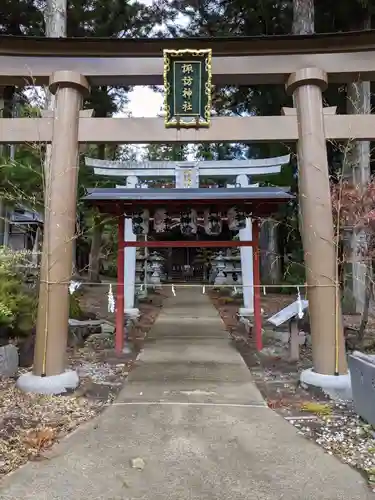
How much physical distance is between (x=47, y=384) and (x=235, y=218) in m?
4.76

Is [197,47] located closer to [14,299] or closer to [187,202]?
[187,202]

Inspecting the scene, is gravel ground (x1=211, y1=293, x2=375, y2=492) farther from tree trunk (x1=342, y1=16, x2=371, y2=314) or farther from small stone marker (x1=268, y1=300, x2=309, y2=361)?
tree trunk (x1=342, y1=16, x2=371, y2=314)

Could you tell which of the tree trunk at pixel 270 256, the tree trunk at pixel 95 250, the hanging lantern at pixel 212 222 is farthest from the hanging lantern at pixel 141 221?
the tree trunk at pixel 270 256

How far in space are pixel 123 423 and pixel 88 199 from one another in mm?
4036

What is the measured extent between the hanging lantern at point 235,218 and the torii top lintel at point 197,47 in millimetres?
2766

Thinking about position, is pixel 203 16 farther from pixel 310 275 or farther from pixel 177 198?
pixel 310 275

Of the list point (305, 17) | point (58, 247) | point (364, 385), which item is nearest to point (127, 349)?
point (58, 247)

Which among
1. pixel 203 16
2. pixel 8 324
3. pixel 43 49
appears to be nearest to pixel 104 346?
pixel 8 324

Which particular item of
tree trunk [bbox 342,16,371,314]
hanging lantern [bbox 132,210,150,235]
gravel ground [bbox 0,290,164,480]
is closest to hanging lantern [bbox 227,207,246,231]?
hanging lantern [bbox 132,210,150,235]

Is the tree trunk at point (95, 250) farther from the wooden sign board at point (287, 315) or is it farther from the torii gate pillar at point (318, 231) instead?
the torii gate pillar at point (318, 231)

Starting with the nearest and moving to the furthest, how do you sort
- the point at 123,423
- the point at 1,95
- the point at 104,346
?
1. the point at 123,423
2. the point at 104,346
3. the point at 1,95

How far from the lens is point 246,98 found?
18.1m

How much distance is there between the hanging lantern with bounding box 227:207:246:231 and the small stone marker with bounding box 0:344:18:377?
4.58 metres

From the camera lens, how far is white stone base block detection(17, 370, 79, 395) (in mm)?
5082
